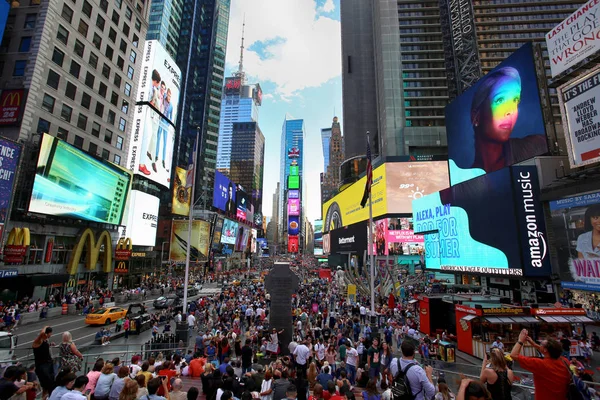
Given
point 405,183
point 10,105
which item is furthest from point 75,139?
point 405,183

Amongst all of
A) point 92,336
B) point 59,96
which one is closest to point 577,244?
point 92,336

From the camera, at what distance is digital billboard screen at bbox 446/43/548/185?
27.5 m

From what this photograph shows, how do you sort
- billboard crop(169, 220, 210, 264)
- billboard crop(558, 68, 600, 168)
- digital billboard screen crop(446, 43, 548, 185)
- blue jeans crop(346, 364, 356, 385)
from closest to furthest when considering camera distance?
blue jeans crop(346, 364, 356, 385), billboard crop(558, 68, 600, 168), digital billboard screen crop(446, 43, 548, 185), billboard crop(169, 220, 210, 264)

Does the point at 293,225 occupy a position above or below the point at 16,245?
above

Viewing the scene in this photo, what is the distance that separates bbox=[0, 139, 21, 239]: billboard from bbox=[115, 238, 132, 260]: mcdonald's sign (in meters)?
15.7

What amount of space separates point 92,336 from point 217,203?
215ft

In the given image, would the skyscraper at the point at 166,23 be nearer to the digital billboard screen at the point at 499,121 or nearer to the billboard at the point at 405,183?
the billboard at the point at 405,183

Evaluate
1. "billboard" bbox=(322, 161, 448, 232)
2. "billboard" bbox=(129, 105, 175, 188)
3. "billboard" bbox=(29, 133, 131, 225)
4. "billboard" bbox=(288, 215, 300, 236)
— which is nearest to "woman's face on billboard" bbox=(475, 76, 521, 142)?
"billboard" bbox=(322, 161, 448, 232)

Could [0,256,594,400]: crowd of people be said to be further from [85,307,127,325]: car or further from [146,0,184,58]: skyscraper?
[146,0,184,58]: skyscraper

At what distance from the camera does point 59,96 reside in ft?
107

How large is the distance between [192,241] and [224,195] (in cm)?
2079

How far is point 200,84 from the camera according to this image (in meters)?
111

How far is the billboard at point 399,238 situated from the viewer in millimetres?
60188

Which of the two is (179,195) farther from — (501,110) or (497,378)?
(497,378)
